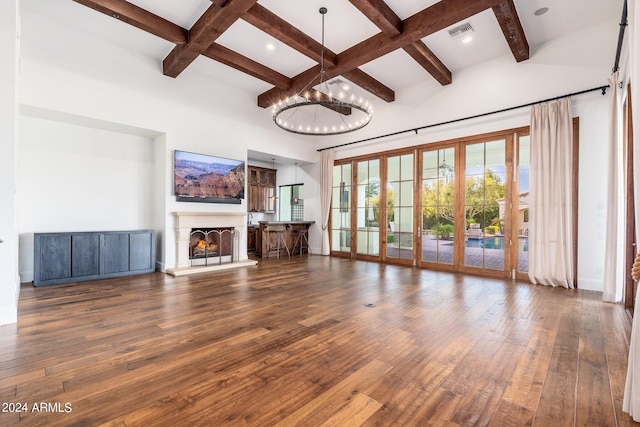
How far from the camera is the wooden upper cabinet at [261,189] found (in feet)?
30.2

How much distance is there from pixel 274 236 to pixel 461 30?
606 cm

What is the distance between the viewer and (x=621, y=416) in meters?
1.59

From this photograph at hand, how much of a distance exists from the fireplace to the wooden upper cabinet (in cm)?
264

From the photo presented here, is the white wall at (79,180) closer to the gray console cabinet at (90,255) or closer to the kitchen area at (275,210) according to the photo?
the gray console cabinet at (90,255)

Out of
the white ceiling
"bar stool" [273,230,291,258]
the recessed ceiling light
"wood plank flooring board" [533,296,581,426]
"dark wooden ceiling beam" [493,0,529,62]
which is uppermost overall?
the recessed ceiling light

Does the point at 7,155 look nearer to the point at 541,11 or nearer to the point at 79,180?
the point at 79,180

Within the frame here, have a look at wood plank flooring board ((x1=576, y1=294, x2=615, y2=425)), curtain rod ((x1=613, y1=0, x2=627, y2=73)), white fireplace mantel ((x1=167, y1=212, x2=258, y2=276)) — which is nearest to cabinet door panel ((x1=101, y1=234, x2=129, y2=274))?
white fireplace mantel ((x1=167, y1=212, x2=258, y2=276))

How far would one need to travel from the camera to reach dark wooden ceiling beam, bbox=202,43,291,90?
4953mm

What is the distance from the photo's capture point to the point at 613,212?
3.79 meters

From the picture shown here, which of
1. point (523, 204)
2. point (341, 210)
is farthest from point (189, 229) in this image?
point (523, 204)

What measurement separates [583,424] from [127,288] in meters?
5.08

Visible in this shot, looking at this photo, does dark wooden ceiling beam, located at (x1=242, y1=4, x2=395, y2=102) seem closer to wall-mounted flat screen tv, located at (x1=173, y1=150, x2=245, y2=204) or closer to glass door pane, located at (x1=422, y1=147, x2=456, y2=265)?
glass door pane, located at (x1=422, y1=147, x2=456, y2=265)

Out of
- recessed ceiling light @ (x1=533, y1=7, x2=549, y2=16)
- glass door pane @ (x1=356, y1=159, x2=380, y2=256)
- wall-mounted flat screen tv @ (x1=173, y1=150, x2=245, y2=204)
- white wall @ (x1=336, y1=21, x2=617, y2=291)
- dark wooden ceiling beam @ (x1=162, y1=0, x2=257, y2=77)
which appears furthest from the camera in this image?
glass door pane @ (x1=356, y1=159, x2=380, y2=256)

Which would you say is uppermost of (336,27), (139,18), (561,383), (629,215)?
(336,27)
